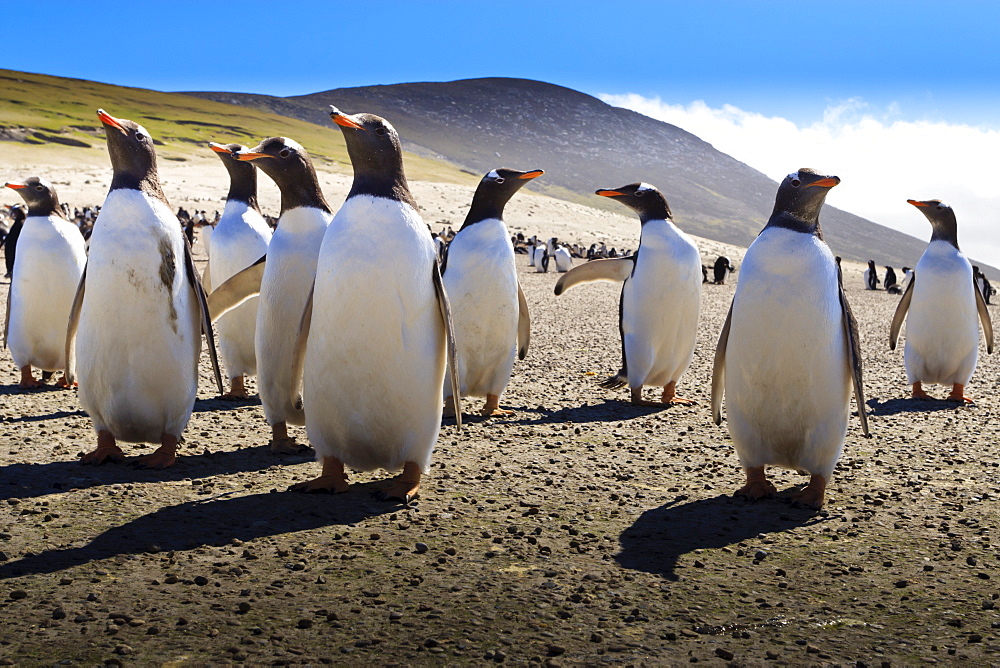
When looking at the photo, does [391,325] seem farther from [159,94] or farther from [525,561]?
[159,94]

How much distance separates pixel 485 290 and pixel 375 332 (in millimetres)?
2397

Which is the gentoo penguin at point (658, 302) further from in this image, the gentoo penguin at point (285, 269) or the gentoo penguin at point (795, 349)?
the gentoo penguin at point (285, 269)

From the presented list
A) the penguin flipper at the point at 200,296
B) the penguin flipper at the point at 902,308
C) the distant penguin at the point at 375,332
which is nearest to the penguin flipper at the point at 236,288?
the penguin flipper at the point at 200,296

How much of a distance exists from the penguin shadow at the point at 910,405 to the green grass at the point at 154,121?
57.5 meters

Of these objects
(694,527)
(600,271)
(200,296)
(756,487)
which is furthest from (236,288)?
(600,271)

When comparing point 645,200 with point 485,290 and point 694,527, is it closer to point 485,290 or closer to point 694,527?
point 485,290

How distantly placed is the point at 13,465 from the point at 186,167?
5464cm

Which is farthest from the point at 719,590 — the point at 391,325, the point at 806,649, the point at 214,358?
the point at 214,358

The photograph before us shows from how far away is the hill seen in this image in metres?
136

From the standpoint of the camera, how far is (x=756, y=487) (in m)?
4.48

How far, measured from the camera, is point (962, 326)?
7793 millimetres

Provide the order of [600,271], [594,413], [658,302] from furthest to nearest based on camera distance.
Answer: [600,271] < [658,302] < [594,413]

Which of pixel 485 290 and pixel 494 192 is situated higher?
pixel 494 192

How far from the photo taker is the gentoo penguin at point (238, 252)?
638 centimetres
